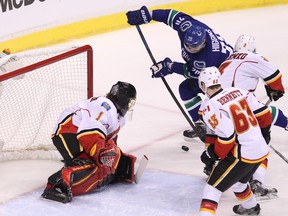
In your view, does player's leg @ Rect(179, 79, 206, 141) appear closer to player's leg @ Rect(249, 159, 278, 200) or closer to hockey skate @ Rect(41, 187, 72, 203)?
player's leg @ Rect(249, 159, 278, 200)

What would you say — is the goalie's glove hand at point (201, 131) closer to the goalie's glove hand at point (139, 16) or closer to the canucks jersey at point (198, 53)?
the canucks jersey at point (198, 53)

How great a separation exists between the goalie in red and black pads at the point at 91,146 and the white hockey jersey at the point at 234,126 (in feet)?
1.99

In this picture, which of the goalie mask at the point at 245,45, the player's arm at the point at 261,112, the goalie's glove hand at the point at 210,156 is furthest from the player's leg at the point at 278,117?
the goalie's glove hand at the point at 210,156

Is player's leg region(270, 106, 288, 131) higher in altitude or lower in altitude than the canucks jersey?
lower

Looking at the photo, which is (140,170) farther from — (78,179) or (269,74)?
(269,74)

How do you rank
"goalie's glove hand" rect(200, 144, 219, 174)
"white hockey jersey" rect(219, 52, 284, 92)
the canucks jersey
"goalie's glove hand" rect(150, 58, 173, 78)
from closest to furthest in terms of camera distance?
1. "goalie's glove hand" rect(200, 144, 219, 174)
2. "white hockey jersey" rect(219, 52, 284, 92)
3. the canucks jersey
4. "goalie's glove hand" rect(150, 58, 173, 78)

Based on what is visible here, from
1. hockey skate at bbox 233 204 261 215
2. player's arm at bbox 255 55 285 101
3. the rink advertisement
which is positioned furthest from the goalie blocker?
the rink advertisement

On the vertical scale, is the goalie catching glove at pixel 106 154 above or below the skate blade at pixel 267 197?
above

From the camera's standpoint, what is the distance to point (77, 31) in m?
7.26

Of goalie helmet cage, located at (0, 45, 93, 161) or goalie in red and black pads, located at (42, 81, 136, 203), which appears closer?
goalie in red and black pads, located at (42, 81, 136, 203)

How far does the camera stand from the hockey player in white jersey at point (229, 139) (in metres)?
3.70

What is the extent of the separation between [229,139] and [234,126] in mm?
67

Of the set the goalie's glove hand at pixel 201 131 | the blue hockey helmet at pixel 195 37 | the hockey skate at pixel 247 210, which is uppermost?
the blue hockey helmet at pixel 195 37

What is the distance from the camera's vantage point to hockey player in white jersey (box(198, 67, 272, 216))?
3.70 meters
